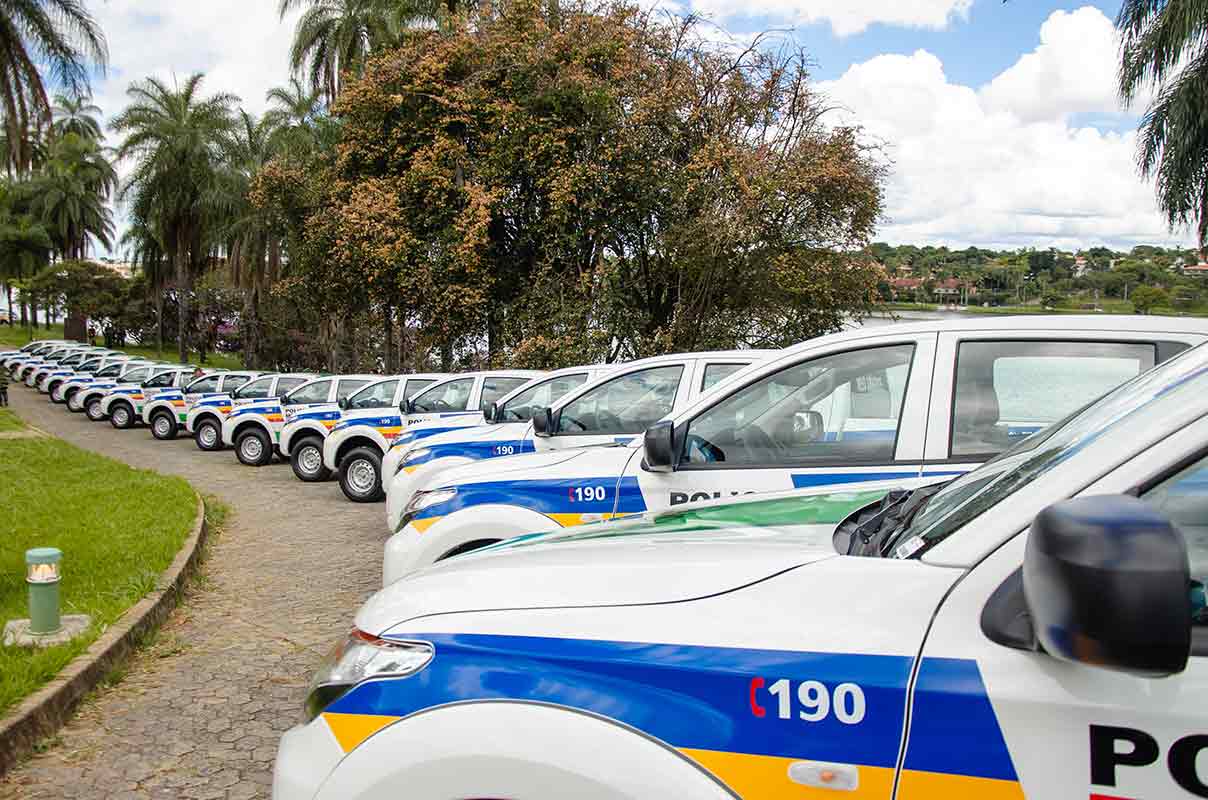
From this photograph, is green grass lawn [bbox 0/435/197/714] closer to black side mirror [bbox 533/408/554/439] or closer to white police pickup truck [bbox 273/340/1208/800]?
black side mirror [bbox 533/408/554/439]

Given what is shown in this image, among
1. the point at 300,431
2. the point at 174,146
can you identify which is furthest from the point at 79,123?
the point at 300,431

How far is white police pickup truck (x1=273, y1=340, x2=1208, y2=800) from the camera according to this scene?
1462 millimetres

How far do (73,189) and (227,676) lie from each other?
61.7 m

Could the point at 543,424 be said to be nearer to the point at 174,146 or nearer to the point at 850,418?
the point at 850,418

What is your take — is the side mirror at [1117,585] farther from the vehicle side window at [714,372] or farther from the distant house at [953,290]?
the vehicle side window at [714,372]

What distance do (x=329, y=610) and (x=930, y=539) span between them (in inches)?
242

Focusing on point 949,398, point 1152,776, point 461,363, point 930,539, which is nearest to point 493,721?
point 930,539

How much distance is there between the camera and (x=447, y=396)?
1344 centimetres

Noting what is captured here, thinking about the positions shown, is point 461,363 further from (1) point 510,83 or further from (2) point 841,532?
(2) point 841,532

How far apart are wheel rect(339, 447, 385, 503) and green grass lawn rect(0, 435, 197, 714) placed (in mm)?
2043

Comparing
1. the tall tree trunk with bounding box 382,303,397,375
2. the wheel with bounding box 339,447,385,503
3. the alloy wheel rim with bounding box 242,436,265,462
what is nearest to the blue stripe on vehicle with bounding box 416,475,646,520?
the wheel with bounding box 339,447,385,503

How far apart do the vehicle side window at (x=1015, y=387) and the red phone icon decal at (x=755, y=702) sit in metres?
2.68

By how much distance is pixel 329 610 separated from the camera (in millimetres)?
7281

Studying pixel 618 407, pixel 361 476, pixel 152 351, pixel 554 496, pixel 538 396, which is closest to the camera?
pixel 554 496
